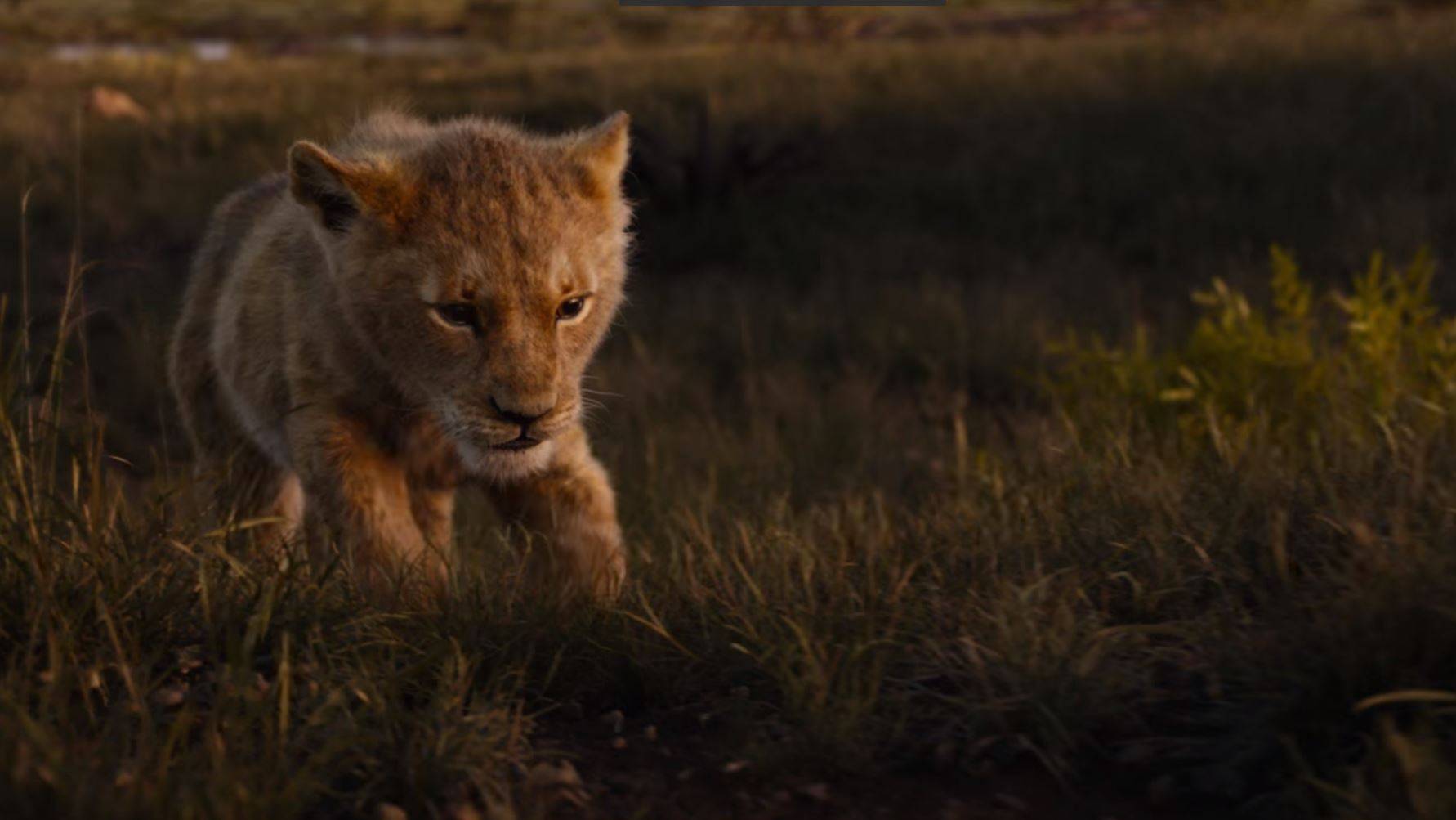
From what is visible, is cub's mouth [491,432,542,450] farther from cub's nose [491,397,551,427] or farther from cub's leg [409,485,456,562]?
cub's leg [409,485,456,562]

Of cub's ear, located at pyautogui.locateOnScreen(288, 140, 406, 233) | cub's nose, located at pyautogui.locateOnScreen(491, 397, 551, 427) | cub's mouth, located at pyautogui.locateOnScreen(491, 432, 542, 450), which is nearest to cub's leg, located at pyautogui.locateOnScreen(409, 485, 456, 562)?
cub's mouth, located at pyautogui.locateOnScreen(491, 432, 542, 450)

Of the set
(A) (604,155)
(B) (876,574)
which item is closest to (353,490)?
(A) (604,155)

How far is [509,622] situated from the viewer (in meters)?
3.39

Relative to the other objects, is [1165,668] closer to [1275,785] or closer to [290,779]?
[1275,785]

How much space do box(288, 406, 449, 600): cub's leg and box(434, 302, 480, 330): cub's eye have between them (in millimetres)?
556

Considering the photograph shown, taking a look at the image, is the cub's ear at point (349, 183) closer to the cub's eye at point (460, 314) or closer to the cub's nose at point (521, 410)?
the cub's eye at point (460, 314)

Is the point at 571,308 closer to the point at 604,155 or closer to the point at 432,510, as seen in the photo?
the point at 604,155

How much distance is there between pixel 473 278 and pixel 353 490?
0.76 metres

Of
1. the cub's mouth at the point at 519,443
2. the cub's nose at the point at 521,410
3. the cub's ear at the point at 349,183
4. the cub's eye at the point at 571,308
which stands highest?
the cub's ear at the point at 349,183

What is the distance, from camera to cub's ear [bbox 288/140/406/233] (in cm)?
403

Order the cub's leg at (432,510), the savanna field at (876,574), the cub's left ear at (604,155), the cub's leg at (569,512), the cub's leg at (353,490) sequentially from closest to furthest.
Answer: the savanna field at (876,574)
the cub's leg at (353,490)
the cub's leg at (569,512)
the cub's left ear at (604,155)
the cub's leg at (432,510)

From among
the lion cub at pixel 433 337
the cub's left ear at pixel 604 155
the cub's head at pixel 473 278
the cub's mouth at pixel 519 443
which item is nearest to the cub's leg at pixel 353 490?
the lion cub at pixel 433 337

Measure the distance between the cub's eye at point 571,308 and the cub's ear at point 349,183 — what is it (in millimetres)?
504

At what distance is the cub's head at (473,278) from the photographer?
3.90 meters
